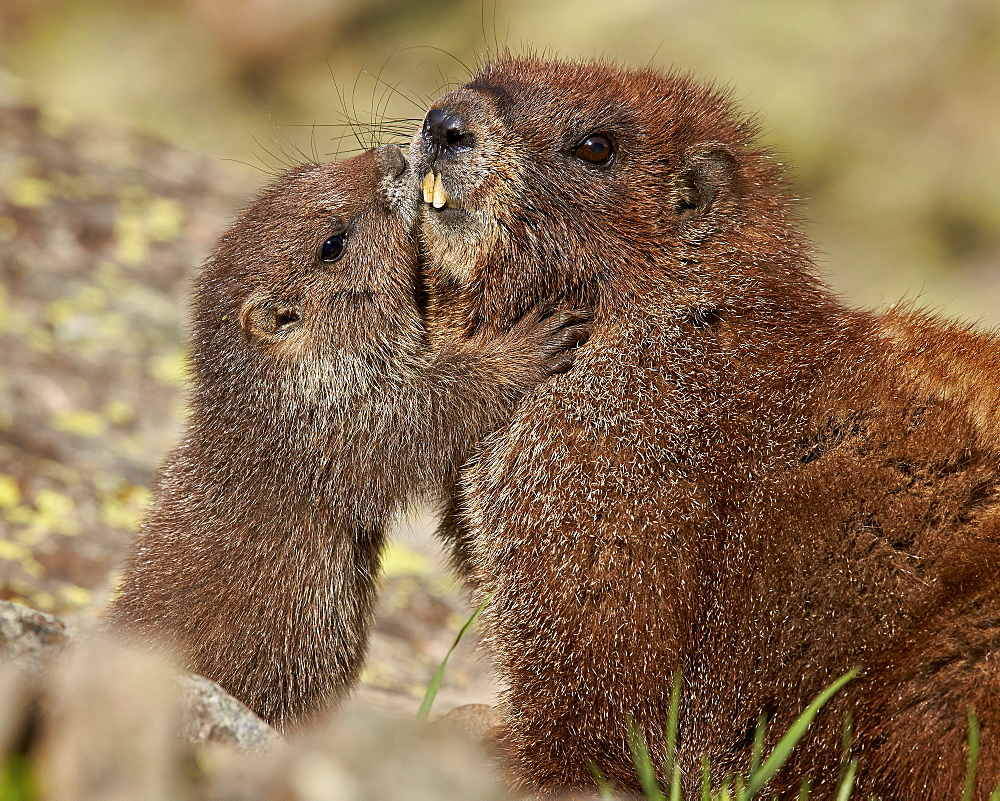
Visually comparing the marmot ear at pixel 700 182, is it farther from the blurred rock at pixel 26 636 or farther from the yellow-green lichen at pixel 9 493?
the yellow-green lichen at pixel 9 493

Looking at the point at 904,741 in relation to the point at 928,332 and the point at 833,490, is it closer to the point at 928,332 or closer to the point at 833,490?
the point at 833,490

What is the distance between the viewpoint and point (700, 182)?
488 centimetres

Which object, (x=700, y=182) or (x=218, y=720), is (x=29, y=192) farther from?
(x=218, y=720)

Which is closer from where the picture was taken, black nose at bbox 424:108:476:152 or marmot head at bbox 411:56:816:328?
marmot head at bbox 411:56:816:328

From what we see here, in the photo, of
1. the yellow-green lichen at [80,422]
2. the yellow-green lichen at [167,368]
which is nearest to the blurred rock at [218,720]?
the yellow-green lichen at [80,422]

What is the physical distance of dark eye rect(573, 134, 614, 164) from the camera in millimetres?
4883

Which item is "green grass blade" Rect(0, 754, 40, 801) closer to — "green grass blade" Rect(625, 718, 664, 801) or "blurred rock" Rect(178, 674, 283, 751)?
"blurred rock" Rect(178, 674, 283, 751)

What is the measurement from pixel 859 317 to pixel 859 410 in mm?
709

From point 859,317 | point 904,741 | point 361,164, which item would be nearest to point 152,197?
point 361,164

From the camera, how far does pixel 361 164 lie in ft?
19.3

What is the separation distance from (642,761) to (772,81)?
13298mm

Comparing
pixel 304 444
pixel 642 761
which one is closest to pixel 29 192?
pixel 304 444

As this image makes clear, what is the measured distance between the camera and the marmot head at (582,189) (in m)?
4.78

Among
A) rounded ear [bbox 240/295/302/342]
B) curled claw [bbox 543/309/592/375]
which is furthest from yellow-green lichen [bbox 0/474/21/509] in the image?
curled claw [bbox 543/309/592/375]
